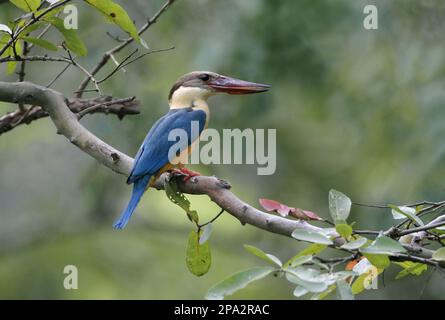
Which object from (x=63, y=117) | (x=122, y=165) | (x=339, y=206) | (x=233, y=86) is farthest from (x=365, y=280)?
(x=233, y=86)

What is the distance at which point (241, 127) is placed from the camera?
22.2ft

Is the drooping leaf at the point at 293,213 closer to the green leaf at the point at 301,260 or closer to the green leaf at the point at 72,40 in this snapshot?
the green leaf at the point at 301,260

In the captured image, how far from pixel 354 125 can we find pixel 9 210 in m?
3.90

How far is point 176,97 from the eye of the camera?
4.16 metres

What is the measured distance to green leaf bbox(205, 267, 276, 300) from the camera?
81.6 inches

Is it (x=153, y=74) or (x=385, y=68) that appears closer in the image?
(x=385, y=68)

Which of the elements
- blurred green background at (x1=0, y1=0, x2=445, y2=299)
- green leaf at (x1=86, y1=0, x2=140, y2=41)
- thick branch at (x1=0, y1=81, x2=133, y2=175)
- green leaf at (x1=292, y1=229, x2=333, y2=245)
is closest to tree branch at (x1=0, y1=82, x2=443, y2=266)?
thick branch at (x1=0, y1=81, x2=133, y2=175)

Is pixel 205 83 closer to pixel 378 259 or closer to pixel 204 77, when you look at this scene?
pixel 204 77

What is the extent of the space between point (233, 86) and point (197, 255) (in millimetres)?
1483

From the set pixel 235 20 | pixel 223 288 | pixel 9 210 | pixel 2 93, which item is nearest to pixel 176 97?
pixel 2 93

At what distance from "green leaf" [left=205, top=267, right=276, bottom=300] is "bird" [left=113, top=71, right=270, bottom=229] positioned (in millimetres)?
882

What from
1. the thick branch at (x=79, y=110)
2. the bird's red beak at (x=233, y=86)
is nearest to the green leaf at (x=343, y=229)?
the thick branch at (x=79, y=110)

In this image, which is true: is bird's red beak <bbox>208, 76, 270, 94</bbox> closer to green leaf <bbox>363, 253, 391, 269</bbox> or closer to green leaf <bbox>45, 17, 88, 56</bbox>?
green leaf <bbox>45, 17, 88, 56</bbox>
